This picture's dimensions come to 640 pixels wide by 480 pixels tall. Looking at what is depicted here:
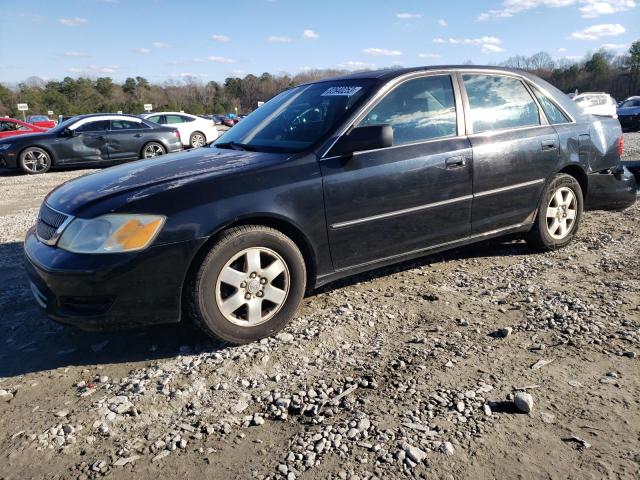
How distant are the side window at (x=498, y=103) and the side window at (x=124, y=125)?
10.6m

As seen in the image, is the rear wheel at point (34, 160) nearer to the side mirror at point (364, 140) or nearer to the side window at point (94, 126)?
the side window at point (94, 126)

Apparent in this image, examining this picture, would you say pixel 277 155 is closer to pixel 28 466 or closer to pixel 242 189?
pixel 242 189

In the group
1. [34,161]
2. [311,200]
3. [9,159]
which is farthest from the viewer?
[34,161]

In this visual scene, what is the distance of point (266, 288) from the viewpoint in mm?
3180

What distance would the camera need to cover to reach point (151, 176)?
3287 mm

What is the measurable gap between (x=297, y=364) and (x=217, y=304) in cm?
59

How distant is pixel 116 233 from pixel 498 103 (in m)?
3.24

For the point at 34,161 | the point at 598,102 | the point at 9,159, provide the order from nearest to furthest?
1. the point at 9,159
2. the point at 34,161
3. the point at 598,102

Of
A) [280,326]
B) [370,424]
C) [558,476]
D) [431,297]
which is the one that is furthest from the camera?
[431,297]

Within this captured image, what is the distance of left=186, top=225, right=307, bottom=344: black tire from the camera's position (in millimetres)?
2955

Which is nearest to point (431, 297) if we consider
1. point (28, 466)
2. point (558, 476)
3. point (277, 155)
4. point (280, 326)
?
point (280, 326)

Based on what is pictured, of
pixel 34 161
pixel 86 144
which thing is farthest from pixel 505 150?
pixel 34 161

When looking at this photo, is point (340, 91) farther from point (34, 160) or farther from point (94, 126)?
point (34, 160)

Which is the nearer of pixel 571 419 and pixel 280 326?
pixel 571 419
